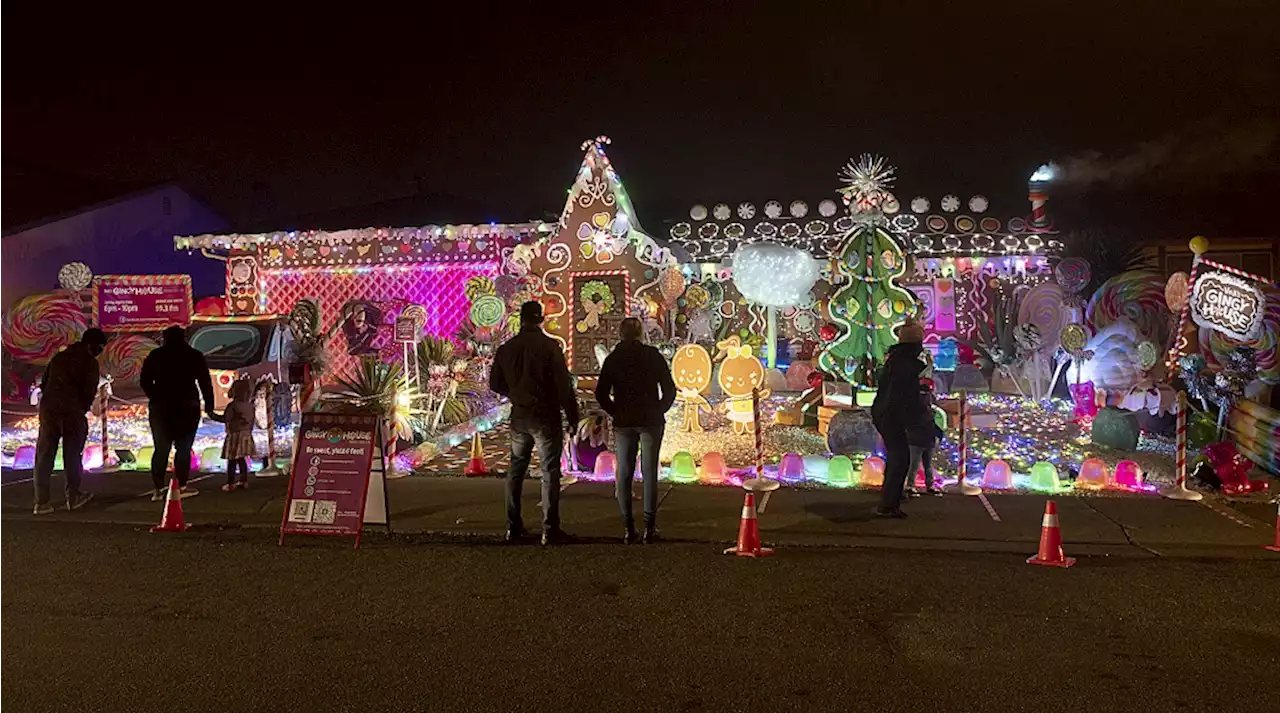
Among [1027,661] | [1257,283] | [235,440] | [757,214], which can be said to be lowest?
[1027,661]

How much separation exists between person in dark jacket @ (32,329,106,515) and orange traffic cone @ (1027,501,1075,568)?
7.35 metres

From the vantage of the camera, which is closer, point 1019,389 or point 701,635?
point 701,635

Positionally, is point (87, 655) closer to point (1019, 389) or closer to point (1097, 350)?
point (1097, 350)

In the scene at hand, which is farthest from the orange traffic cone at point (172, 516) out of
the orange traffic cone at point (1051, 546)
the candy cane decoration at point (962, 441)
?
the candy cane decoration at point (962, 441)

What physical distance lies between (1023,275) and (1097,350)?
321 inches

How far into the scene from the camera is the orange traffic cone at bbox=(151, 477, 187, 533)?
6.91 meters

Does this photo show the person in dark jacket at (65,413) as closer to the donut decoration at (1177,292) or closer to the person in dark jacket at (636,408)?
the person in dark jacket at (636,408)

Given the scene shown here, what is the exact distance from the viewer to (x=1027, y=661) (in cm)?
412

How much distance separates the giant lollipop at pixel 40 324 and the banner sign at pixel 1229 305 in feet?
48.8

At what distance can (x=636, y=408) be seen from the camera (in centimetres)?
638

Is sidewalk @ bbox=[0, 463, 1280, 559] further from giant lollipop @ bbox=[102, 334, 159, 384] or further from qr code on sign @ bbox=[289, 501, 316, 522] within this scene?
giant lollipop @ bbox=[102, 334, 159, 384]

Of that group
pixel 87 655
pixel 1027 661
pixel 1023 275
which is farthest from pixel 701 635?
pixel 1023 275

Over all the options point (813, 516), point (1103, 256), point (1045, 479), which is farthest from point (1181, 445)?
point (1103, 256)

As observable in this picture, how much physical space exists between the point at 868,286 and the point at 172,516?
788cm
